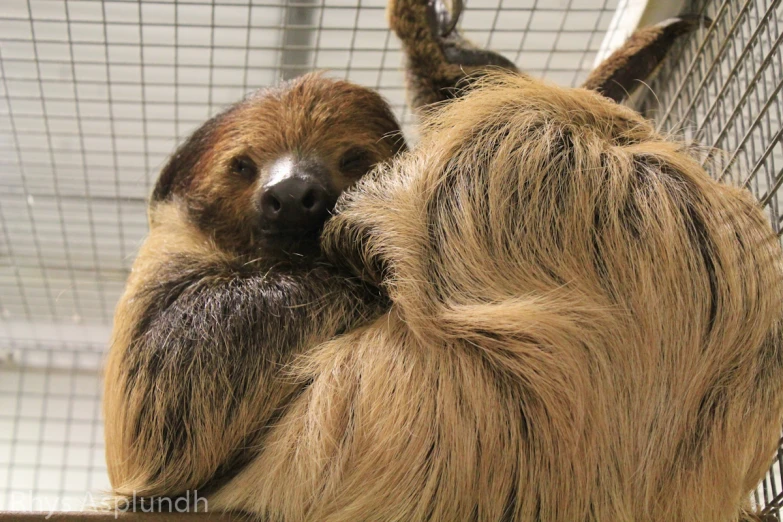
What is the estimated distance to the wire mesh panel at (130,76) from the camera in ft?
9.22

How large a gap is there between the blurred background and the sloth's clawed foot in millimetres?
191

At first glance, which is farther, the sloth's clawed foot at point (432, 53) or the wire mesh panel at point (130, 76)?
the wire mesh panel at point (130, 76)

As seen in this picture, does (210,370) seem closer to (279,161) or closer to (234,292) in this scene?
(234,292)

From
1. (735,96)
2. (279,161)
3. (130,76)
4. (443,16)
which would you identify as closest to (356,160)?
(279,161)

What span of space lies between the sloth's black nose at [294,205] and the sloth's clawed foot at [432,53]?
2.37ft

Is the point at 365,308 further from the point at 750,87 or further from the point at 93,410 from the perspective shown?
the point at 93,410

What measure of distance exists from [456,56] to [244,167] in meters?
0.83

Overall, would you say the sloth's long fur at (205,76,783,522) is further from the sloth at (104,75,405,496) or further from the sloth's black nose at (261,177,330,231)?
the sloth's black nose at (261,177,330,231)

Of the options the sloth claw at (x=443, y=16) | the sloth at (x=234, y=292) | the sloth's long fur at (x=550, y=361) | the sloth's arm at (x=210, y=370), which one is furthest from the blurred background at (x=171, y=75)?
the sloth's arm at (x=210, y=370)

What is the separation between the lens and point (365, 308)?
181 cm

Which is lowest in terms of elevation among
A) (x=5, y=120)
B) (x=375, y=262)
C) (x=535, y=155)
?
(x=5, y=120)

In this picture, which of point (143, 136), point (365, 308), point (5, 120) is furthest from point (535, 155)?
point (5, 120)

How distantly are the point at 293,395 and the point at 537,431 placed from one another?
1.74 feet

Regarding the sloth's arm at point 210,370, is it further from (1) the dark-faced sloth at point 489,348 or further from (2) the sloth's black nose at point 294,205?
(2) the sloth's black nose at point 294,205
